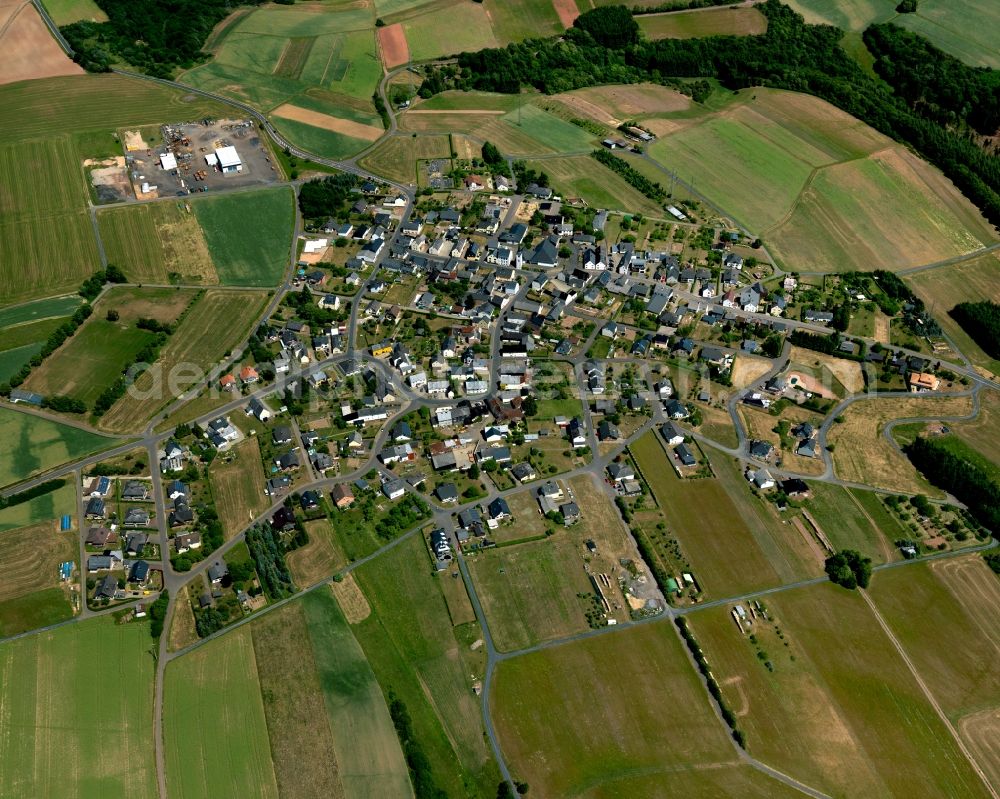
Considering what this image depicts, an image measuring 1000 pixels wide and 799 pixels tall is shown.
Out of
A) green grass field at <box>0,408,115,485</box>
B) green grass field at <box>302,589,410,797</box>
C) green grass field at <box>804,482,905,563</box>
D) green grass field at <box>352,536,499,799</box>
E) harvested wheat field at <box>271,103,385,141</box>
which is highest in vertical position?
green grass field at <box>804,482,905,563</box>

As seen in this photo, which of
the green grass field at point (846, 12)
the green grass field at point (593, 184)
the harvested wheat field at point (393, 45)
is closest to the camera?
the green grass field at point (593, 184)

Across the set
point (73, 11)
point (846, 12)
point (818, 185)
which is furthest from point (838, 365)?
point (73, 11)

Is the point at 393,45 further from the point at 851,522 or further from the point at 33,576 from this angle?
the point at 851,522

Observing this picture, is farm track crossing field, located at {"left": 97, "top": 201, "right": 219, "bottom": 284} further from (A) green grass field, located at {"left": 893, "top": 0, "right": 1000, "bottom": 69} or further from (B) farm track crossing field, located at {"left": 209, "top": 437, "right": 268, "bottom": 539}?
(A) green grass field, located at {"left": 893, "top": 0, "right": 1000, "bottom": 69}

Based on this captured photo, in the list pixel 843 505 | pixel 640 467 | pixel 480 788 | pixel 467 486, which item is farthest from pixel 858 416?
pixel 480 788

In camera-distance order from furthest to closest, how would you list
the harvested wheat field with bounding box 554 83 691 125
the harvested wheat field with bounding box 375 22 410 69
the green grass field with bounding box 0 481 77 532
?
1. the harvested wheat field with bounding box 375 22 410 69
2. the harvested wheat field with bounding box 554 83 691 125
3. the green grass field with bounding box 0 481 77 532

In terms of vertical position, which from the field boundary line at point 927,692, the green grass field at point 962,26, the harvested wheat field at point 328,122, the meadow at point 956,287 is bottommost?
the harvested wheat field at point 328,122

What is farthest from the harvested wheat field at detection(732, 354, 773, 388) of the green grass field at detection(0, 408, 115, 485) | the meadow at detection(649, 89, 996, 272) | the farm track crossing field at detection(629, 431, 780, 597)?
the green grass field at detection(0, 408, 115, 485)

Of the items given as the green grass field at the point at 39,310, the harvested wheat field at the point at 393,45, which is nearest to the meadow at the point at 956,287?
the harvested wheat field at the point at 393,45

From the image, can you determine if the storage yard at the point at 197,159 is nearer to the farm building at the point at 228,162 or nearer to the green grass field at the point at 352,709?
the farm building at the point at 228,162
